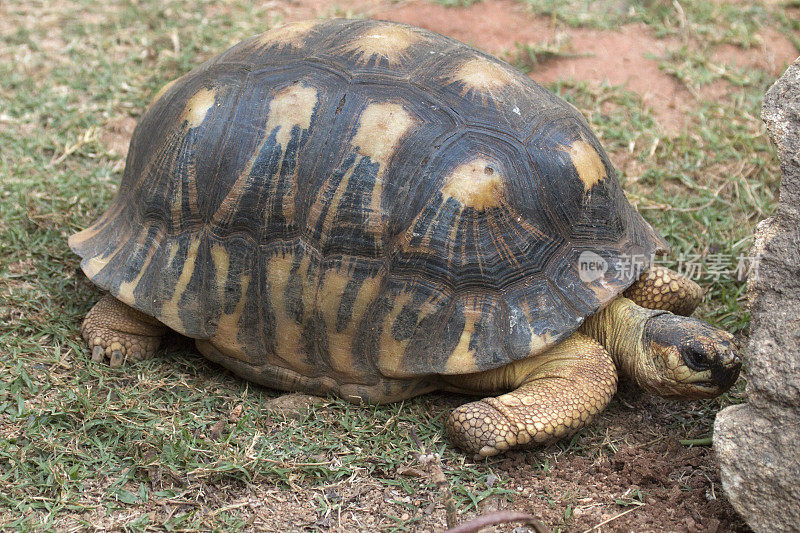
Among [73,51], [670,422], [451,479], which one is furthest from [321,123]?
[73,51]

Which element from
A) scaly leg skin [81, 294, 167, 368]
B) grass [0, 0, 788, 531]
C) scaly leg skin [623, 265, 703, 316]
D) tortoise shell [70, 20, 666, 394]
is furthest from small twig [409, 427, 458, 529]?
scaly leg skin [81, 294, 167, 368]

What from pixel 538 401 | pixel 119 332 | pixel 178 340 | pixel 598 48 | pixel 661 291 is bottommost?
pixel 178 340

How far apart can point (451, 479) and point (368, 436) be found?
0.40 meters

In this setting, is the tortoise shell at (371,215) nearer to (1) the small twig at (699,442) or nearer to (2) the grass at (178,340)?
(2) the grass at (178,340)

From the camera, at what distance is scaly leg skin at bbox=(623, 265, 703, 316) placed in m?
3.57

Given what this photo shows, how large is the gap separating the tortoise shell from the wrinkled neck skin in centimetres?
22

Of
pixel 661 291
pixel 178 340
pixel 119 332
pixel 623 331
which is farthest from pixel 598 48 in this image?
pixel 119 332

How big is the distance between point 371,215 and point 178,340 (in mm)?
1323

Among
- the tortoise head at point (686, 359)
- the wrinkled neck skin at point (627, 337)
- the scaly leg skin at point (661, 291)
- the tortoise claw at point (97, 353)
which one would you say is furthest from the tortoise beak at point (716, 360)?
the tortoise claw at point (97, 353)

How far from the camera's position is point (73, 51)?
19.0 ft

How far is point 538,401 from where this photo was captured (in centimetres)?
303

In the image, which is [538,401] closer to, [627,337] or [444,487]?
[627,337]

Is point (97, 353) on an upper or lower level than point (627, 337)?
lower

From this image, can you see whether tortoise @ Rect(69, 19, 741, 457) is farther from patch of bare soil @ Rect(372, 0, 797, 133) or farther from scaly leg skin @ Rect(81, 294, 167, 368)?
patch of bare soil @ Rect(372, 0, 797, 133)
